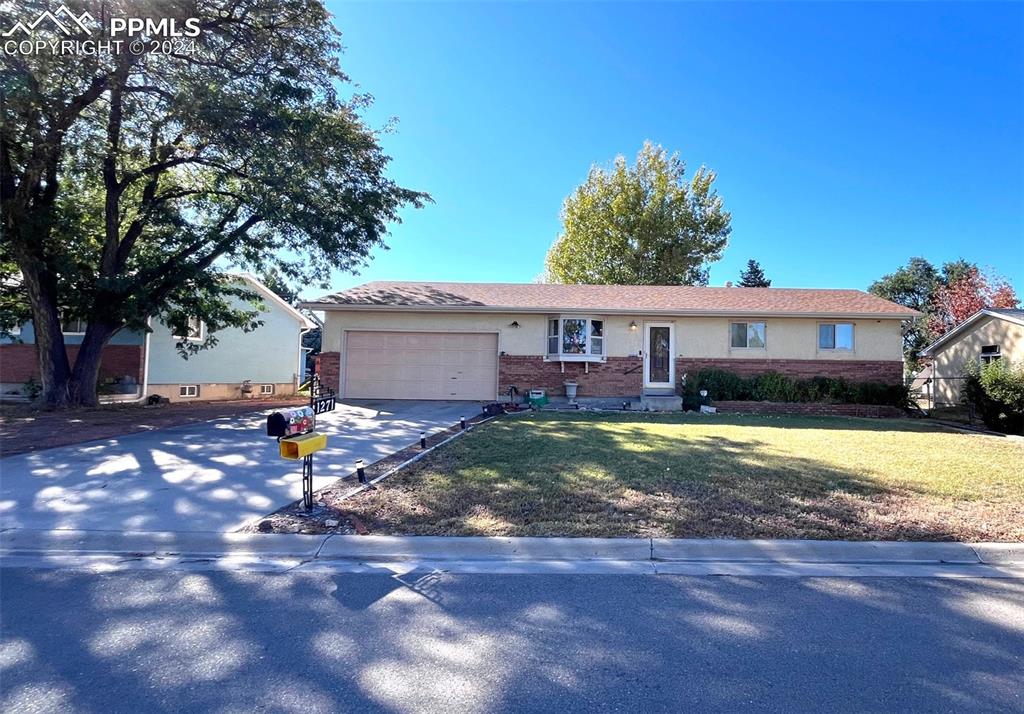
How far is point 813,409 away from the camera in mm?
16031

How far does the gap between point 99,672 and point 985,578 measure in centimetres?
603

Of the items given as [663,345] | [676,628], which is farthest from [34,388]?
[676,628]

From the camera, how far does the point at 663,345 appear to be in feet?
55.8

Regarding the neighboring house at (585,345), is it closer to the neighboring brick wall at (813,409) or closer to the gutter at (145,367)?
the neighboring brick wall at (813,409)

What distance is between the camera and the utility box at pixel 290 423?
202 inches

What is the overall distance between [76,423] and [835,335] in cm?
2043

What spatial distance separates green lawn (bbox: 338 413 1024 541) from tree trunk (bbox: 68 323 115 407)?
38.1 feet

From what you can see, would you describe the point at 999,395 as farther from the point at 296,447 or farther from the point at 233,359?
the point at 233,359

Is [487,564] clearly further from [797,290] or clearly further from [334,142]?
[797,290]

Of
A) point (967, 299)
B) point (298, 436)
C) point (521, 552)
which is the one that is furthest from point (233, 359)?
point (967, 299)

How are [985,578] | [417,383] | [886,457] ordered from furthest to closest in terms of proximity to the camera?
[417,383], [886,457], [985,578]

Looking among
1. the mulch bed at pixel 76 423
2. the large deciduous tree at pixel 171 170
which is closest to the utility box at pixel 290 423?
the mulch bed at pixel 76 423

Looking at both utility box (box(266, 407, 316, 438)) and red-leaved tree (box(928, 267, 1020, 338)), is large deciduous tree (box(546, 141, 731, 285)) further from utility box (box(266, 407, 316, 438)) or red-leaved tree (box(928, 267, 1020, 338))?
utility box (box(266, 407, 316, 438))

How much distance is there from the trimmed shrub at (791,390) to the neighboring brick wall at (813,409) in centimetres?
18
